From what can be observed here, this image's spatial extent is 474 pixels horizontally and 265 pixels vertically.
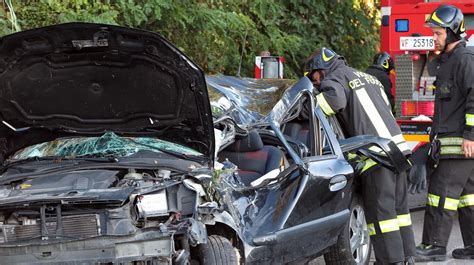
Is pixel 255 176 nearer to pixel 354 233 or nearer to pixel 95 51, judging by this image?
pixel 354 233

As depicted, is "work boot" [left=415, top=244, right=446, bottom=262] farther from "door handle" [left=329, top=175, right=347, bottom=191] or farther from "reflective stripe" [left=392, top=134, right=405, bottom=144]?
"door handle" [left=329, top=175, right=347, bottom=191]

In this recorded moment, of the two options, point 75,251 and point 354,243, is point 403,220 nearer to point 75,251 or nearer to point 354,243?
point 354,243

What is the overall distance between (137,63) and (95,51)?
0.26 meters

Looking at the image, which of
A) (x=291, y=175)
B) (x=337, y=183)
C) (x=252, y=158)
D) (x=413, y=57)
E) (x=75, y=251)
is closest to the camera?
(x=75, y=251)

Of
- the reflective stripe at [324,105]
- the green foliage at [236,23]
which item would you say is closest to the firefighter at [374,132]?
the reflective stripe at [324,105]

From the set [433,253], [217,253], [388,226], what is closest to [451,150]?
[433,253]

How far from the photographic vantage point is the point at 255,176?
6660 millimetres

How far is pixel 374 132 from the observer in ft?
23.4

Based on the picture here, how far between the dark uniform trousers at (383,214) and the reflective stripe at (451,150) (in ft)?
3.21

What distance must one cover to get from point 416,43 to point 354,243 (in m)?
3.59

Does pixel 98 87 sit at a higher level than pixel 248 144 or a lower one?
higher

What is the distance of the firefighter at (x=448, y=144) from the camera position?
25.9 ft

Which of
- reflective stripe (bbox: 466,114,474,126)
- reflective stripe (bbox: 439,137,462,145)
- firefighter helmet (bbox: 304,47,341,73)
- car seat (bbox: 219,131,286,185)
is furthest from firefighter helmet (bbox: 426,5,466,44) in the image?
car seat (bbox: 219,131,286,185)

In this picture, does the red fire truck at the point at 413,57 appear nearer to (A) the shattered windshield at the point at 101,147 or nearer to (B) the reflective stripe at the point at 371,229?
(B) the reflective stripe at the point at 371,229
